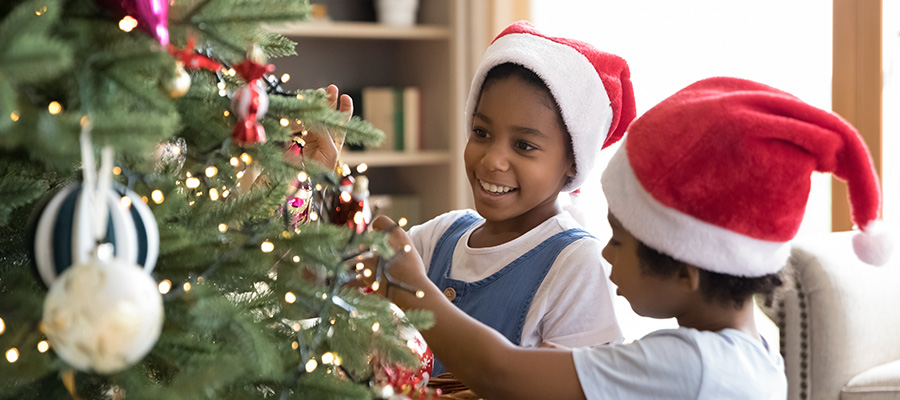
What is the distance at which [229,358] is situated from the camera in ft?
2.26

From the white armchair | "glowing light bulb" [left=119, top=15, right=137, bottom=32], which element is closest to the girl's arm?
"glowing light bulb" [left=119, top=15, right=137, bottom=32]

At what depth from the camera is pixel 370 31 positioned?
3189 mm

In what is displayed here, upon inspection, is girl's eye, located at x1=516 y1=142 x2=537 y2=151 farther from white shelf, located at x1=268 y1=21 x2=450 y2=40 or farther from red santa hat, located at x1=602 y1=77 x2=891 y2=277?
white shelf, located at x1=268 y1=21 x2=450 y2=40

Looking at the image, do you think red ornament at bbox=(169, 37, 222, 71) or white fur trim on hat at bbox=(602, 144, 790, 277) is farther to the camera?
white fur trim on hat at bbox=(602, 144, 790, 277)

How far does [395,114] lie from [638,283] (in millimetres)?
2311

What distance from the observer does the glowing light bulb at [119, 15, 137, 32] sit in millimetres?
711

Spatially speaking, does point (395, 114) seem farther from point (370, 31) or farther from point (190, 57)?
point (190, 57)

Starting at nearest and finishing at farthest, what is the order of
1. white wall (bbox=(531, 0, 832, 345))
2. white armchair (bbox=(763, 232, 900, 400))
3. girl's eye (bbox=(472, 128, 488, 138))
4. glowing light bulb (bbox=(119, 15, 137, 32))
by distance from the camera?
glowing light bulb (bbox=(119, 15, 137, 32)) < girl's eye (bbox=(472, 128, 488, 138)) < white armchair (bbox=(763, 232, 900, 400)) < white wall (bbox=(531, 0, 832, 345))

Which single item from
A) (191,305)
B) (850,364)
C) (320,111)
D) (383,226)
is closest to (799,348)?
(850,364)

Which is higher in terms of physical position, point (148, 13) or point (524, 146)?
point (148, 13)

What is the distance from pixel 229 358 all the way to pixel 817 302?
1474 millimetres

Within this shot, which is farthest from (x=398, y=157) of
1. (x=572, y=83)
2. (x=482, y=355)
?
(x=482, y=355)

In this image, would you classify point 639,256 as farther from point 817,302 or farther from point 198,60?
point 817,302

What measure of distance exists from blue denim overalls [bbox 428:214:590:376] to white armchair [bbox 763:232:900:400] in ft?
2.26
